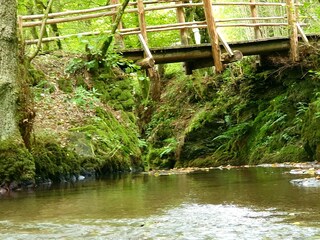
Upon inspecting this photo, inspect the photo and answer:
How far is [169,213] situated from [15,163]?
11.8 ft

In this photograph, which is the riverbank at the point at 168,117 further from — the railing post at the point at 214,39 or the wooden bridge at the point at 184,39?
the railing post at the point at 214,39

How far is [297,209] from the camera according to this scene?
13.4 feet

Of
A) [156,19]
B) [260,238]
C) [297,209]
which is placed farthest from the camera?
[156,19]

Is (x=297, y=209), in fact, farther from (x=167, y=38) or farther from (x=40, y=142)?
(x=167, y=38)

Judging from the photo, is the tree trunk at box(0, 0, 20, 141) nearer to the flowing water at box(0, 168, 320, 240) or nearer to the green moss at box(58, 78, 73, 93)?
the flowing water at box(0, 168, 320, 240)

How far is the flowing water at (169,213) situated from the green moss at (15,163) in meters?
0.82

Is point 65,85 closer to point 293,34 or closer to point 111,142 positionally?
point 111,142

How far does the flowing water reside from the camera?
3363 mm

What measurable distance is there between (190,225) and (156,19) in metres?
16.5

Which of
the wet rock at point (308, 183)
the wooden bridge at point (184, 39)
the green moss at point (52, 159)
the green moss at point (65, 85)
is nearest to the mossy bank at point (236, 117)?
the wooden bridge at point (184, 39)

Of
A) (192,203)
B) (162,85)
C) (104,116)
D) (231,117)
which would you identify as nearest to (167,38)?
(162,85)

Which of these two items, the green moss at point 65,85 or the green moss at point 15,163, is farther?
the green moss at point 65,85

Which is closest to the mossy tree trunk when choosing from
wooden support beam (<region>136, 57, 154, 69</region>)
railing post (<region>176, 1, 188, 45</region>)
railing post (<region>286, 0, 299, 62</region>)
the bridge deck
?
wooden support beam (<region>136, 57, 154, 69</region>)

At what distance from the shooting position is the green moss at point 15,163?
7.25m
